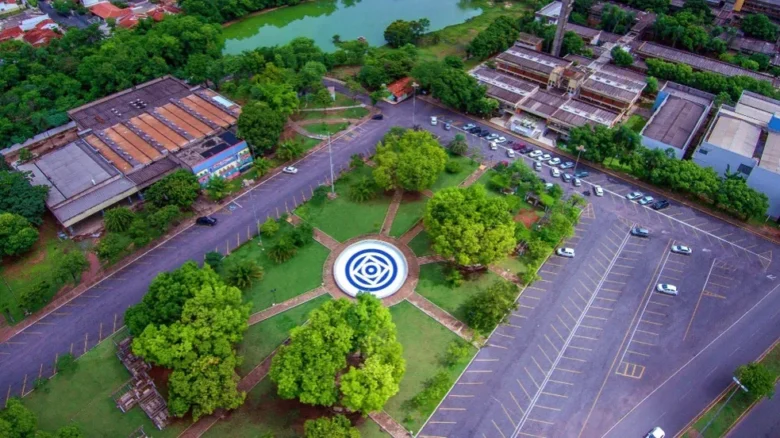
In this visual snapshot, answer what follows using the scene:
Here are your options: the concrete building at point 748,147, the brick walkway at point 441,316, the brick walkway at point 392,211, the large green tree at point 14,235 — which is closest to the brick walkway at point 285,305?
the brick walkway at point 441,316

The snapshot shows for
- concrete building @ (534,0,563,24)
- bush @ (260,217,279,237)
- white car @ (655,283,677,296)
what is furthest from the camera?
concrete building @ (534,0,563,24)

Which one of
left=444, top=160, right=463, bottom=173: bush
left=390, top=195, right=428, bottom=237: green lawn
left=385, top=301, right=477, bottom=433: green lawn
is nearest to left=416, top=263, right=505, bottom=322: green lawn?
left=385, top=301, right=477, bottom=433: green lawn

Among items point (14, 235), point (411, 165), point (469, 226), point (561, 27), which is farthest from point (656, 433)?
point (561, 27)

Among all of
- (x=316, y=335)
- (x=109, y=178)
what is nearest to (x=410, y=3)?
(x=109, y=178)

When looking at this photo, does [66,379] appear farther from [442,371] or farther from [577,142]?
[577,142]

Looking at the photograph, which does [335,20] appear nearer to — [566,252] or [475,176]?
[475,176]

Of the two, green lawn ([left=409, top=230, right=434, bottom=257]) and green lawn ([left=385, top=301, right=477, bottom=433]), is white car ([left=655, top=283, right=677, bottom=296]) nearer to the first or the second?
green lawn ([left=385, top=301, right=477, bottom=433])
